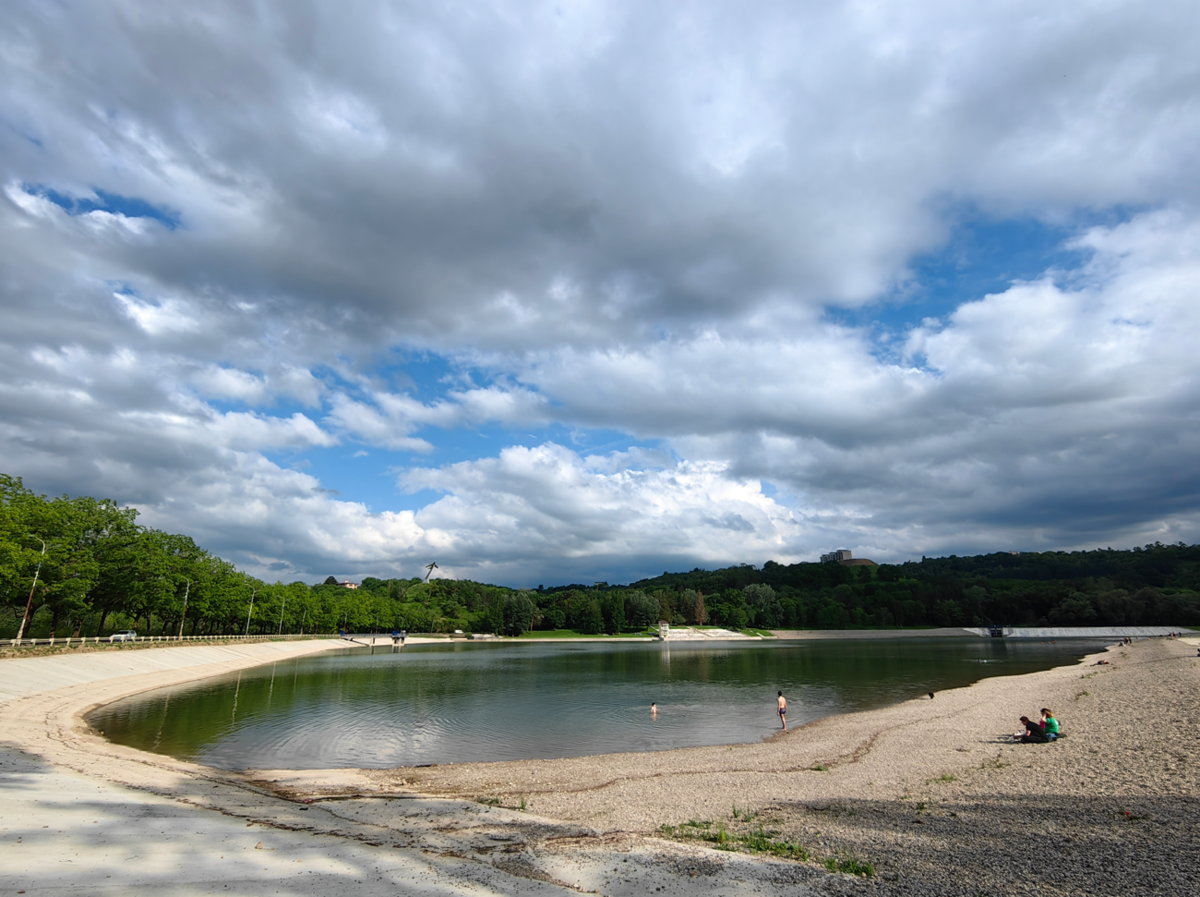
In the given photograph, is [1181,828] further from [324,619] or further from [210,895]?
→ [324,619]

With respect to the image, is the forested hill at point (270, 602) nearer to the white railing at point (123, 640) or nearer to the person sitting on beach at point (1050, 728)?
the white railing at point (123, 640)

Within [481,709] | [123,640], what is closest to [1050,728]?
[481,709]

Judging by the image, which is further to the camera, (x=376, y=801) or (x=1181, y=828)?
(x=376, y=801)

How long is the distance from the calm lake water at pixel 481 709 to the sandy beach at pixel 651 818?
3900 millimetres

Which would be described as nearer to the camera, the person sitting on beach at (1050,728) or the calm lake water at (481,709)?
the person sitting on beach at (1050,728)

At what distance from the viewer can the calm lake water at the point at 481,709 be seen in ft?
101

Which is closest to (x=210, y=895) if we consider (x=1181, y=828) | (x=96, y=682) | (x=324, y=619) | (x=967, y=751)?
(x=1181, y=828)

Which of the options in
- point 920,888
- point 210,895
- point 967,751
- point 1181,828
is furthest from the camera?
point 967,751

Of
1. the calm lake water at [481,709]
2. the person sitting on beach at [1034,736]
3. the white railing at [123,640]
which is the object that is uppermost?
the white railing at [123,640]

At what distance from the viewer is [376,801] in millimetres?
19078

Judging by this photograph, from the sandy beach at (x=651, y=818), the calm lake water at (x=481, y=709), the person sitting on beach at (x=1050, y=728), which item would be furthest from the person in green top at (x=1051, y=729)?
the calm lake water at (x=481, y=709)

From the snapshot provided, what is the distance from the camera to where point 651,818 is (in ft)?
54.3

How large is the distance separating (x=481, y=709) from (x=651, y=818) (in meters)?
30.7

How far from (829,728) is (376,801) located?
2632 centimetres
